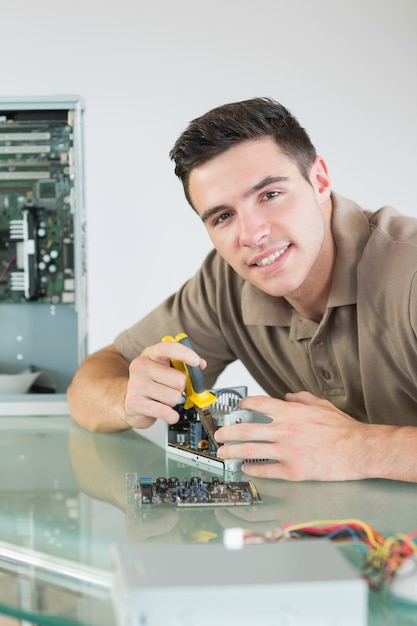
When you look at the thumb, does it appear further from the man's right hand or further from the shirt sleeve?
the shirt sleeve

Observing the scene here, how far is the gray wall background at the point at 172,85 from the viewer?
15.4 ft

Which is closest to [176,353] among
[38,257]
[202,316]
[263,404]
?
[263,404]

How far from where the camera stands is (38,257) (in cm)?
267

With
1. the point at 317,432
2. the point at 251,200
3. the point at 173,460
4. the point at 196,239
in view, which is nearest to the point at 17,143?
the point at 251,200

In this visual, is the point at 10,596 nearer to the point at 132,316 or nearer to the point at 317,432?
the point at 317,432

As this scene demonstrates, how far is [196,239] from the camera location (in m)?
4.78

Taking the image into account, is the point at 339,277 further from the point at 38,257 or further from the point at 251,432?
the point at 38,257

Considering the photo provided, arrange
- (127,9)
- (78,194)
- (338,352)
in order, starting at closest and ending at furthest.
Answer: (338,352), (78,194), (127,9)

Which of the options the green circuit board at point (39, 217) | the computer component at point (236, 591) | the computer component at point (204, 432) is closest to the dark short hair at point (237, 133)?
the computer component at point (204, 432)

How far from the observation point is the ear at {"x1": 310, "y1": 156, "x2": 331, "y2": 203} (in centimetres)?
194

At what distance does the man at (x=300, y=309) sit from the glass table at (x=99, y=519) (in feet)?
0.23

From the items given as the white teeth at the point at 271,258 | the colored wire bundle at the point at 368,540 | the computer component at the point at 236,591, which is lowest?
the colored wire bundle at the point at 368,540

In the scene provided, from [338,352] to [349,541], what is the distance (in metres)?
0.80

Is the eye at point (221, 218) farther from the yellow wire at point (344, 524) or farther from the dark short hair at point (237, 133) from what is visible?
the yellow wire at point (344, 524)
